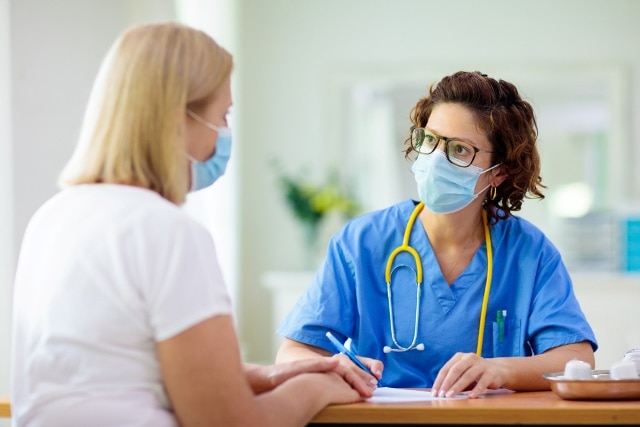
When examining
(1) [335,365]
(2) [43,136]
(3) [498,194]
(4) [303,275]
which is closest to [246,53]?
(4) [303,275]

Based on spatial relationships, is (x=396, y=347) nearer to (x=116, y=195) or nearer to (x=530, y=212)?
(x=116, y=195)

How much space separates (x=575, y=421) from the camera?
142cm

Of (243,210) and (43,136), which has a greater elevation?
(43,136)

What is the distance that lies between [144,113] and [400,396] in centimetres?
67

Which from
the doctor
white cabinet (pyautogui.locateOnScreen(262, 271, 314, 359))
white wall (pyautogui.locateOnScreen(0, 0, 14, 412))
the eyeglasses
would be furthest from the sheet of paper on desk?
white cabinet (pyautogui.locateOnScreen(262, 271, 314, 359))

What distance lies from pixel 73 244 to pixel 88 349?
14 centimetres

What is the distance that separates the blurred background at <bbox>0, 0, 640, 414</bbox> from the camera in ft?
15.6

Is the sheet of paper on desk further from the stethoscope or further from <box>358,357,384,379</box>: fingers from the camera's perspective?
the stethoscope

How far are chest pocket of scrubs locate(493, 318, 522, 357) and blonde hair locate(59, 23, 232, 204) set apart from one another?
86 centimetres

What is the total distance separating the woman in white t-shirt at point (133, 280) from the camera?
124 centimetres

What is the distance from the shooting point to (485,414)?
1.42m

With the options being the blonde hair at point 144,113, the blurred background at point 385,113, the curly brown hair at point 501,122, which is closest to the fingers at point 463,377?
the curly brown hair at point 501,122

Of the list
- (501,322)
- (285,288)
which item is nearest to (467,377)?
(501,322)

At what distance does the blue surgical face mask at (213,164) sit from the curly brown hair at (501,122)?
2.29ft
